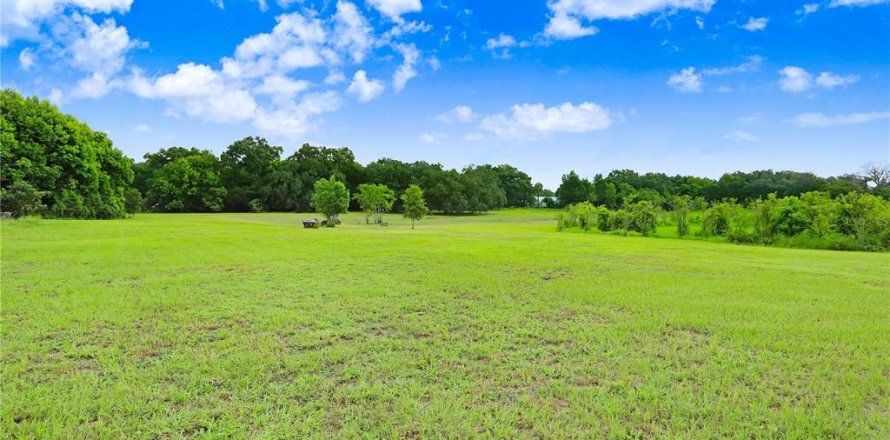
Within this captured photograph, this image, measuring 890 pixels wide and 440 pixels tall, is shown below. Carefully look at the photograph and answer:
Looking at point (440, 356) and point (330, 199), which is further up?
point (330, 199)

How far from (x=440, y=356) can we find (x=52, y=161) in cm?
3635

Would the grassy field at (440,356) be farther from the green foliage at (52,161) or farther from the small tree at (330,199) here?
the small tree at (330,199)

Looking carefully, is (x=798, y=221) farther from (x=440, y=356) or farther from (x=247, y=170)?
(x=247, y=170)

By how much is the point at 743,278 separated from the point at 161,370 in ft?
32.0

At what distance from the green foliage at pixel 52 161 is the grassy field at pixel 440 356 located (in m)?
24.3

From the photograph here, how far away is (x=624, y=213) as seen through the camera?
27594 millimetres

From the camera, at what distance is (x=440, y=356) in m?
4.26

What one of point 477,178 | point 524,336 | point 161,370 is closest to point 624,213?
point 524,336

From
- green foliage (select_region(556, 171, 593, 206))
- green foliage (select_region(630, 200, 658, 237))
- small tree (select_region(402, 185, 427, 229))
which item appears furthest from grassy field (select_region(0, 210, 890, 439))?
green foliage (select_region(556, 171, 593, 206))

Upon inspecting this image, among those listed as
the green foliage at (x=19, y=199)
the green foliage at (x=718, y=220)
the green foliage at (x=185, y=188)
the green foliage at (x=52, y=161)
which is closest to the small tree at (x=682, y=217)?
the green foliage at (x=718, y=220)

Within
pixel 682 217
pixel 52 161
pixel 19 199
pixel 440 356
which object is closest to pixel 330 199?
pixel 19 199

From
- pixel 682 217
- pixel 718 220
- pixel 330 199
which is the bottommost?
pixel 718 220

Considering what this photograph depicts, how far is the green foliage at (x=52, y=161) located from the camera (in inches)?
1019

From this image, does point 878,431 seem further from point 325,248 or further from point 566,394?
point 325,248
